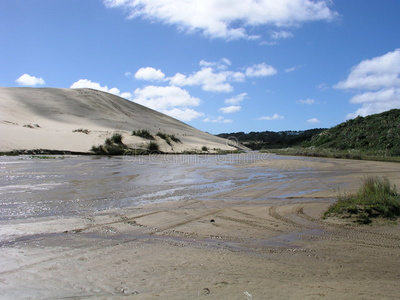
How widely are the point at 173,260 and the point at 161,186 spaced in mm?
6010

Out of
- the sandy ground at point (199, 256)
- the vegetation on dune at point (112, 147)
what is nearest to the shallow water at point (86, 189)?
the sandy ground at point (199, 256)

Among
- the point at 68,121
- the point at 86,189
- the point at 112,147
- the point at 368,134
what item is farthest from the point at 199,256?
the point at 68,121

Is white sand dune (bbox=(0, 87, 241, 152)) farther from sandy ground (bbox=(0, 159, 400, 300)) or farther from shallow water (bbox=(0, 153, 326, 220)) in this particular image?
sandy ground (bbox=(0, 159, 400, 300))

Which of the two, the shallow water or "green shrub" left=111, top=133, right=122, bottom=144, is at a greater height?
"green shrub" left=111, top=133, right=122, bottom=144

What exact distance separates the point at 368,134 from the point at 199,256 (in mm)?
29605

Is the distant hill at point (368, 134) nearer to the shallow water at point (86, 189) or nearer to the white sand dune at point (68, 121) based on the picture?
the white sand dune at point (68, 121)

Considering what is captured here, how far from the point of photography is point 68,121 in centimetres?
3312

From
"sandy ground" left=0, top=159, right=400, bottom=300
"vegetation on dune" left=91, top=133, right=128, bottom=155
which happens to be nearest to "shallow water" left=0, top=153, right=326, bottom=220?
"sandy ground" left=0, top=159, right=400, bottom=300

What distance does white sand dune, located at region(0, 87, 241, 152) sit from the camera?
2134cm

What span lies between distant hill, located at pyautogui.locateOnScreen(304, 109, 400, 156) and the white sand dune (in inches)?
448

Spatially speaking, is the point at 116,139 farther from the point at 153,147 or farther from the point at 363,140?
the point at 363,140

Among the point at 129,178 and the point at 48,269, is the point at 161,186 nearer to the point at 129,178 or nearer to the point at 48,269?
the point at 129,178

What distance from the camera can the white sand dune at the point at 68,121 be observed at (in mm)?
21344

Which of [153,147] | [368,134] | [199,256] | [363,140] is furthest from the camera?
[368,134]
